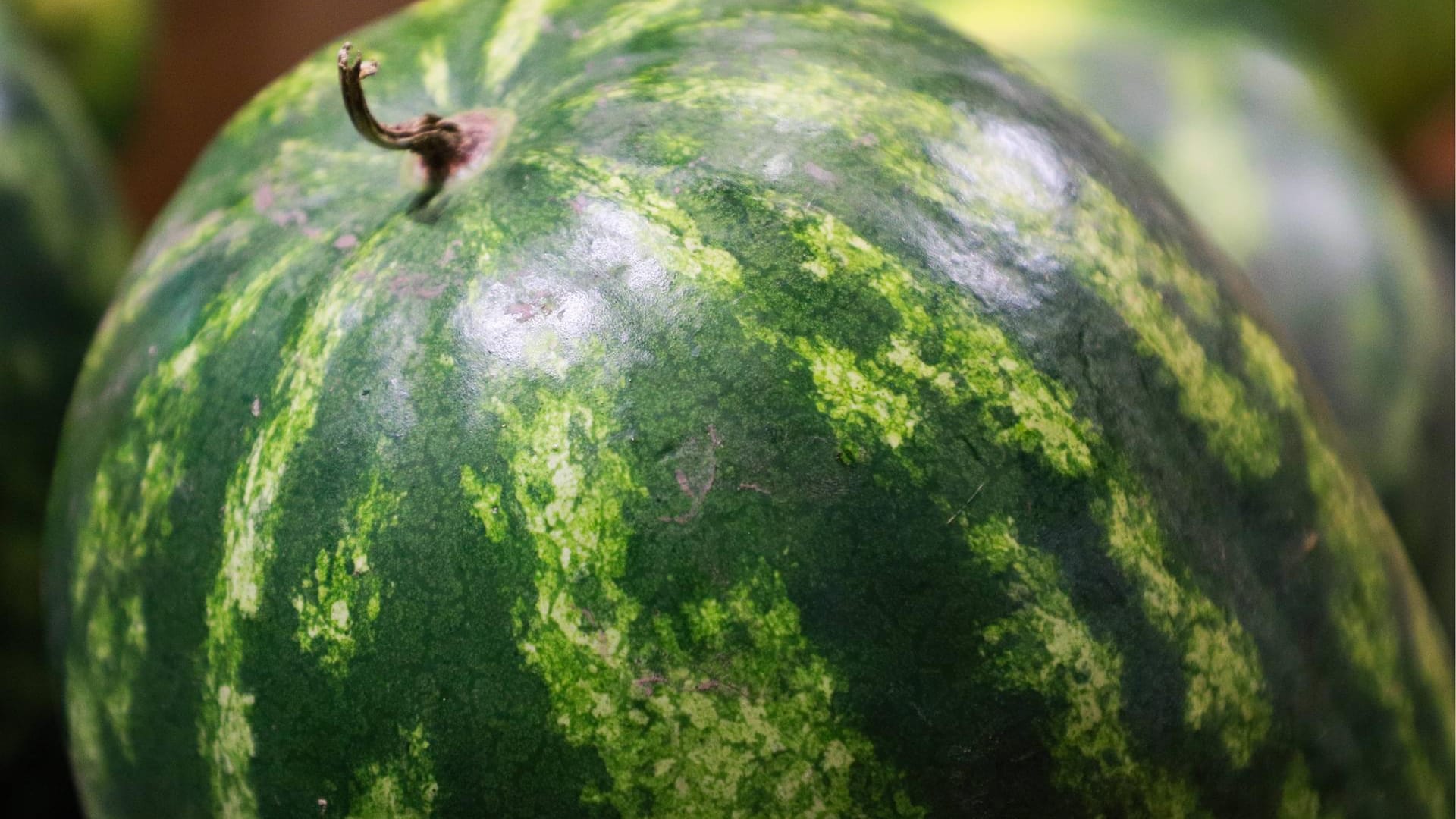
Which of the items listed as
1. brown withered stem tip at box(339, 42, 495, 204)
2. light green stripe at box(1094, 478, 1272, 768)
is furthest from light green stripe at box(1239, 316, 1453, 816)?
brown withered stem tip at box(339, 42, 495, 204)

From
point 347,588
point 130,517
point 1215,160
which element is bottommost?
point 130,517

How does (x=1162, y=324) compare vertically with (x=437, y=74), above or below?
above

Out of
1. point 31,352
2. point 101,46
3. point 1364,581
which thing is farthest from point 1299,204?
point 101,46

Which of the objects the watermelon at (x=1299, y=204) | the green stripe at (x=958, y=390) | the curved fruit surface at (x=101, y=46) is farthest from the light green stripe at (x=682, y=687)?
the curved fruit surface at (x=101, y=46)

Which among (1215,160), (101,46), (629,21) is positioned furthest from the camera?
(101,46)

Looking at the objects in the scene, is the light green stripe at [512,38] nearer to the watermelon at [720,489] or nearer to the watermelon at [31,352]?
the watermelon at [720,489]

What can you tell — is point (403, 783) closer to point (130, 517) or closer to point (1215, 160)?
point (130, 517)
